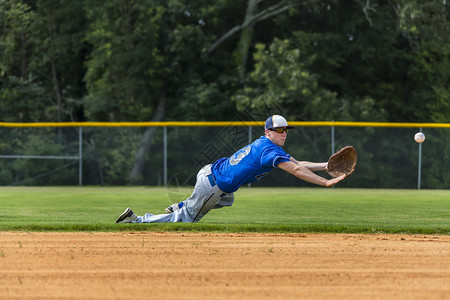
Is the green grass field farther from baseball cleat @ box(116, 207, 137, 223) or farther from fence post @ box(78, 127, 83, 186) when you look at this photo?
fence post @ box(78, 127, 83, 186)

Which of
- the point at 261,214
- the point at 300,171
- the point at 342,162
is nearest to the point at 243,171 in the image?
the point at 300,171

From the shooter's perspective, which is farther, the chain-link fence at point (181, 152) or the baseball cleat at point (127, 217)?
the chain-link fence at point (181, 152)

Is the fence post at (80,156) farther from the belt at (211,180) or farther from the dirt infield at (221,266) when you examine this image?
the belt at (211,180)

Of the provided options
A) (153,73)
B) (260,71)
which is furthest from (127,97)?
(260,71)

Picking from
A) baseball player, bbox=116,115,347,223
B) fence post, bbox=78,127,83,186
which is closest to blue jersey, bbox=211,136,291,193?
baseball player, bbox=116,115,347,223

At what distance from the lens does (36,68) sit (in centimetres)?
2725

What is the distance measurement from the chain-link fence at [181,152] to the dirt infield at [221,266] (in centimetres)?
1174

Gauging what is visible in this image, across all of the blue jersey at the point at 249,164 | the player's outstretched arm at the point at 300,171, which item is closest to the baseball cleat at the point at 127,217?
the blue jersey at the point at 249,164

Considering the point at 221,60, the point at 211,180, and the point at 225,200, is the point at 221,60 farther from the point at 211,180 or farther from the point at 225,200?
the point at 211,180

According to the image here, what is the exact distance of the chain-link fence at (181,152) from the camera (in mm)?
19516

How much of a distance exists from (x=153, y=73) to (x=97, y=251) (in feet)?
62.3

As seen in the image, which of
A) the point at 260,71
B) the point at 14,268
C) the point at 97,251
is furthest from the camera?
the point at 260,71

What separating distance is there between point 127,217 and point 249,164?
2.14 meters

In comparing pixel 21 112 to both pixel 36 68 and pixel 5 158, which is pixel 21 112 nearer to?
pixel 36 68
